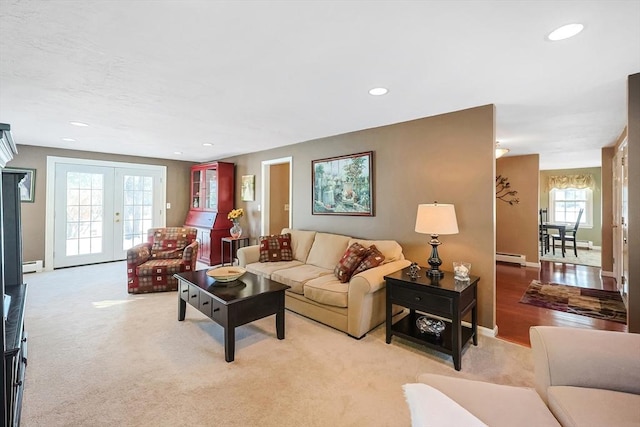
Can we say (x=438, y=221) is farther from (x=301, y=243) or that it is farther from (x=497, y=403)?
(x=301, y=243)

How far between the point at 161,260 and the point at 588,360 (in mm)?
4800

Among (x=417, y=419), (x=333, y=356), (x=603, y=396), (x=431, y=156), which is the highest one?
(x=431, y=156)

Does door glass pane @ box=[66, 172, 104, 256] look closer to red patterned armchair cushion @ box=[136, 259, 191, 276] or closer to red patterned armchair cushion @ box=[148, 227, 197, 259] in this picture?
red patterned armchair cushion @ box=[148, 227, 197, 259]

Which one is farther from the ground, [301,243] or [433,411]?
[301,243]

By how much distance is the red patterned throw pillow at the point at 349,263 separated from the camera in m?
3.04

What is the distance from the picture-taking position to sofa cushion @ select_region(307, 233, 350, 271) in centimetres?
366

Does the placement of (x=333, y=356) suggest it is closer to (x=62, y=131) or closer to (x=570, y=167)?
(x=62, y=131)

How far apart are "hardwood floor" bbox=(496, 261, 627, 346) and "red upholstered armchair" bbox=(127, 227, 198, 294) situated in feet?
13.7

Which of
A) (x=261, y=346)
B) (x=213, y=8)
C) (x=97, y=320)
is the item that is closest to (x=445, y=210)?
(x=261, y=346)

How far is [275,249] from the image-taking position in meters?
4.04

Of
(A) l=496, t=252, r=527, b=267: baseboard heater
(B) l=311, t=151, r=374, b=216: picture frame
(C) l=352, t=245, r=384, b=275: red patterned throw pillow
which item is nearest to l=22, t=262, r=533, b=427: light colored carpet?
(C) l=352, t=245, r=384, b=275: red patterned throw pillow

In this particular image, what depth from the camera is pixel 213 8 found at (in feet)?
4.84

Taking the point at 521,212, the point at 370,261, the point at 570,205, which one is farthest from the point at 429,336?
the point at 570,205

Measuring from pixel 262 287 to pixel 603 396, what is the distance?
7.62 feet
